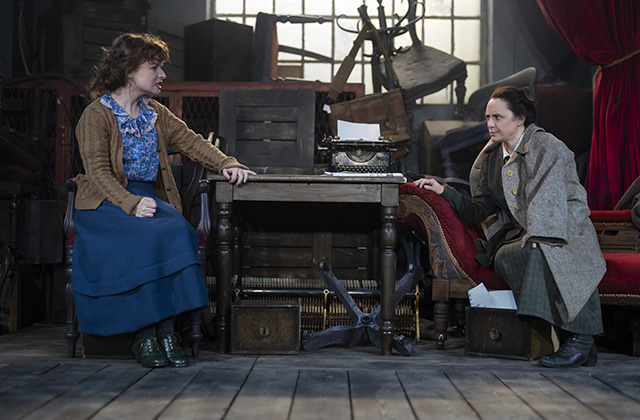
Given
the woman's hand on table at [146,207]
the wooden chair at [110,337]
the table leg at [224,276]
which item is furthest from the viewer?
the table leg at [224,276]

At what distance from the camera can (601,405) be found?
96.4 inches

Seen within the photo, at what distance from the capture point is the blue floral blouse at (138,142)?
3.29 m

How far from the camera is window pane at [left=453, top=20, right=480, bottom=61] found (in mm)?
6840

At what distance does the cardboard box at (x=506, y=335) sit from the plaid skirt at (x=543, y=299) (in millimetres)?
118

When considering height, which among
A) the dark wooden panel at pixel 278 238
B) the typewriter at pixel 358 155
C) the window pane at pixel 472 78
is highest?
the window pane at pixel 472 78

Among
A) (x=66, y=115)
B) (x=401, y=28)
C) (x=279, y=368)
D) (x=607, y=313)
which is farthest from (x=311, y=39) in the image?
(x=279, y=368)

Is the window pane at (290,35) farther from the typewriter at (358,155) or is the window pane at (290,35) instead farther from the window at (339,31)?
the typewriter at (358,155)

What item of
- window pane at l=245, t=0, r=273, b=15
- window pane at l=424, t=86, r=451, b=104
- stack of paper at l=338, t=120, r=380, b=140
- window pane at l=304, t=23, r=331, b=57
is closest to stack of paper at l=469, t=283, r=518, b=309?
stack of paper at l=338, t=120, r=380, b=140

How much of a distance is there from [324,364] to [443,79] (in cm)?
353

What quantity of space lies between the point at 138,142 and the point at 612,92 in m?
3.32

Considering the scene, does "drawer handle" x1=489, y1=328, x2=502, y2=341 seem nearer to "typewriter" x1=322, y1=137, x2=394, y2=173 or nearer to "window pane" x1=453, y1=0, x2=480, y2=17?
"typewriter" x1=322, y1=137, x2=394, y2=173

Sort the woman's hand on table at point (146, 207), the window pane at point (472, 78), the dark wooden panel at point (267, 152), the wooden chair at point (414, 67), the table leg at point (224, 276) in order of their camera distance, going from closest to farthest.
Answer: the woman's hand on table at point (146, 207)
the table leg at point (224, 276)
the dark wooden panel at point (267, 152)
the wooden chair at point (414, 67)
the window pane at point (472, 78)

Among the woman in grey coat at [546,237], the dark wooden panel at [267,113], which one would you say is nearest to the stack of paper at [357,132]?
the woman in grey coat at [546,237]

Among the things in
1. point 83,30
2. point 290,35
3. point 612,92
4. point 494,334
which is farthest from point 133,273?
point 290,35
